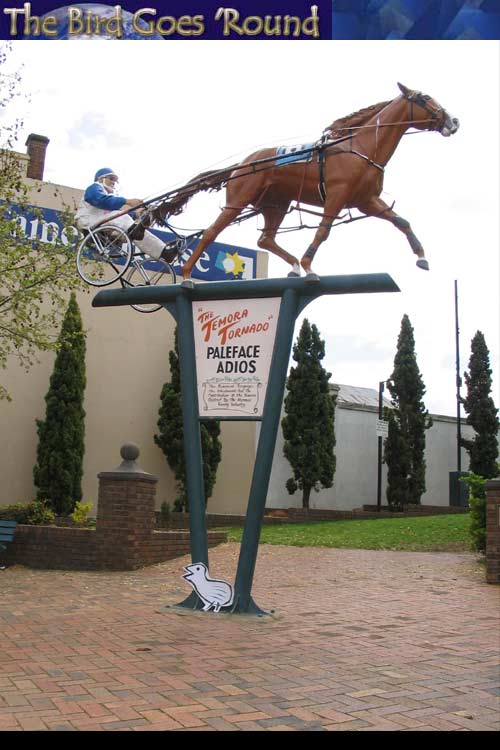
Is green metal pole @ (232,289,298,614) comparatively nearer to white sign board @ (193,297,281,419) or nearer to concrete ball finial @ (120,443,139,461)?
white sign board @ (193,297,281,419)

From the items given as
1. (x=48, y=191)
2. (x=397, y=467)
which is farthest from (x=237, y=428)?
(x=48, y=191)

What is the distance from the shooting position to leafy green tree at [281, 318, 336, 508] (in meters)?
21.8

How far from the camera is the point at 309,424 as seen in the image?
22094mm

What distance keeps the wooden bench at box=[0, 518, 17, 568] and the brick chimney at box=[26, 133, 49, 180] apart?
11.9 meters

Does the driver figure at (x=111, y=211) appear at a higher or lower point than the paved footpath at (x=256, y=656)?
higher

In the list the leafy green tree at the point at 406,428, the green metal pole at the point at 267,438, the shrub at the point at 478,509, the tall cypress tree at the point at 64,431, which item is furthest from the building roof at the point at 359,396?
the green metal pole at the point at 267,438

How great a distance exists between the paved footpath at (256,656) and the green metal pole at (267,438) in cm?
55

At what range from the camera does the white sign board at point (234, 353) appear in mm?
8555

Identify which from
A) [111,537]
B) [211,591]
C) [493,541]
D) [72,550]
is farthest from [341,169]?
[72,550]

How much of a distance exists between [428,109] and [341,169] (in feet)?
3.52

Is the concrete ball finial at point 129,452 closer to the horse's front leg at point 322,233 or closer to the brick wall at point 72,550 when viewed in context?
the brick wall at point 72,550

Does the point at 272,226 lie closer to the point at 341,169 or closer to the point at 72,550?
the point at 341,169

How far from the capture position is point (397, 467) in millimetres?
24688

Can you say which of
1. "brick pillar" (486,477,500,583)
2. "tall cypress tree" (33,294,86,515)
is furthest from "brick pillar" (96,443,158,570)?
"tall cypress tree" (33,294,86,515)
